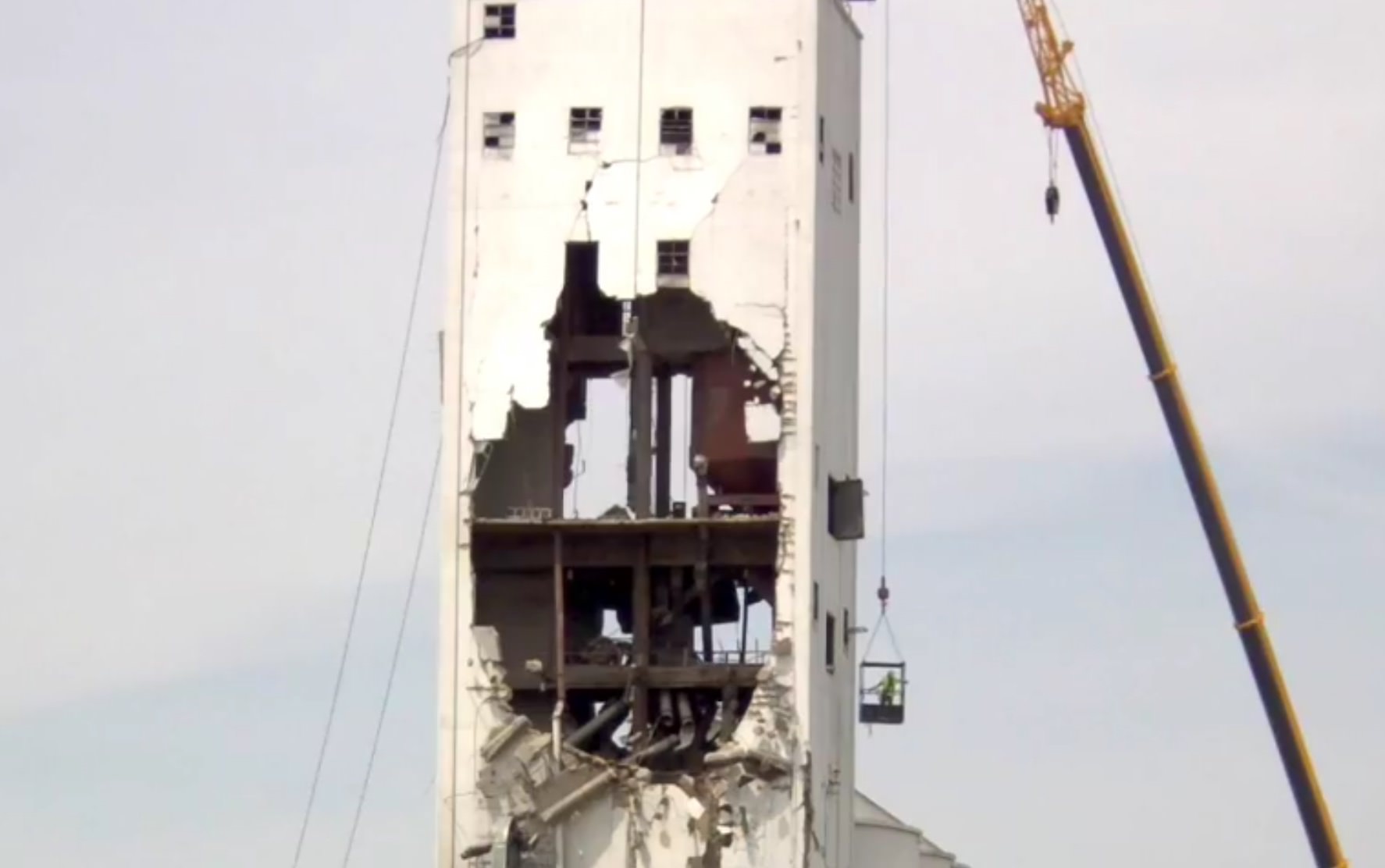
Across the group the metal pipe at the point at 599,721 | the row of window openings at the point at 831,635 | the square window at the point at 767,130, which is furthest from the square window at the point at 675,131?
the metal pipe at the point at 599,721

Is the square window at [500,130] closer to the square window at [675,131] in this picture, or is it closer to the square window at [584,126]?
the square window at [584,126]

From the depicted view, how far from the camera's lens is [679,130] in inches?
2296

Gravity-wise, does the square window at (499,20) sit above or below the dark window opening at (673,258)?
above

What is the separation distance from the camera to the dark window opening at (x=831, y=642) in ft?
195

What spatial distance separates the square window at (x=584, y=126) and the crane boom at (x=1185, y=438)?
1735cm

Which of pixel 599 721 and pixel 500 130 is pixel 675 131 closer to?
pixel 500 130

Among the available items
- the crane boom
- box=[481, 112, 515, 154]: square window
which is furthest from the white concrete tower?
the crane boom

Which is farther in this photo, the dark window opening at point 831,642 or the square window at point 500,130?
the dark window opening at point 831,642

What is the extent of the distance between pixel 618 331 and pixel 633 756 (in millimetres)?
7025

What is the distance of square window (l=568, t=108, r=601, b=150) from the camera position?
58.3 meters

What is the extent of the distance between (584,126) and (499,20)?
2.23 meters

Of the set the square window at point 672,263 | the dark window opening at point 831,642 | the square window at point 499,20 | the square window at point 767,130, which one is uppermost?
the square window at point 499,20

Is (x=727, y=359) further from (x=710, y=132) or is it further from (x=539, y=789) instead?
(x=539, y=789)

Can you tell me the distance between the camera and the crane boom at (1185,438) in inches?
2884
